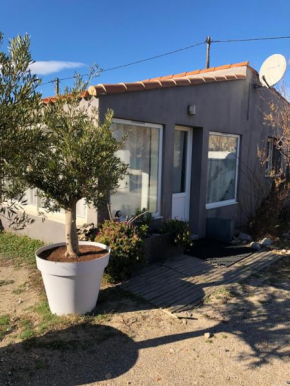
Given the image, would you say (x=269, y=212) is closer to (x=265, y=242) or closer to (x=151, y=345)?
(x=265, y=242)

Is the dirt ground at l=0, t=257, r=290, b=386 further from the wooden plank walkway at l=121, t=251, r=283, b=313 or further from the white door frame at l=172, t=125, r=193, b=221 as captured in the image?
the white door frame at l=172, t=125, r=193, b=221

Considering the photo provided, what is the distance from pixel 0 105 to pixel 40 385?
2.26 metres

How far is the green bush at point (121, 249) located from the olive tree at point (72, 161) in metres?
0.77

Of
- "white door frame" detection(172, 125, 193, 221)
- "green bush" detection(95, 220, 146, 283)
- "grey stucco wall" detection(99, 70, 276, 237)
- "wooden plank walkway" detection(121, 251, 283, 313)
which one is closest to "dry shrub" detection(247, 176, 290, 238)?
"grey stucco wall" detection(99, 70, 276, 237)

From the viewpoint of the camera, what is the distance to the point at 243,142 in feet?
27.5

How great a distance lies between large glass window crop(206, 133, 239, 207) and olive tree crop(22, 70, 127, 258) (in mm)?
4229

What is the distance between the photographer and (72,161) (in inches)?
129

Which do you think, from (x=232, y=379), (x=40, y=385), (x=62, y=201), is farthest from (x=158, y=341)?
(x=62, y=201)

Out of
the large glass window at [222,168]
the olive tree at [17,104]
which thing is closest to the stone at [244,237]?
the large glass window at [222,168]

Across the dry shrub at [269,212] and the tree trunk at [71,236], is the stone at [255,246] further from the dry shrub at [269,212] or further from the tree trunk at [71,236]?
the tree trunk at [71,236]

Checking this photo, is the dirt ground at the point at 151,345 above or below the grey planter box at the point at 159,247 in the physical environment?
below

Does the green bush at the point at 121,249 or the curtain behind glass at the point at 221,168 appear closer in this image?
the green bush at the point at 121,249

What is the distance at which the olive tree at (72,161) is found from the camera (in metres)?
3.23

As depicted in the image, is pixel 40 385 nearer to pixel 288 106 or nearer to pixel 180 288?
pixel 180 288
